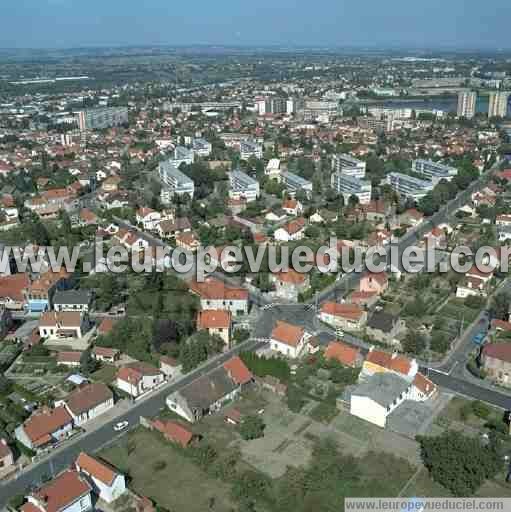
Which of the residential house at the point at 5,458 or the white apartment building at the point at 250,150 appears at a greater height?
the white apartment building at the point at 250,150

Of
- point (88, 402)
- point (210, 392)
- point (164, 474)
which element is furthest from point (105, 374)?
point (164, 474)

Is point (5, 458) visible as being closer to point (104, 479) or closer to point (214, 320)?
point (104, 479)

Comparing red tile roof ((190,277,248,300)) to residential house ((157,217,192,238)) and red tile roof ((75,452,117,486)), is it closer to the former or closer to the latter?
residential house ((157,217,192,238))

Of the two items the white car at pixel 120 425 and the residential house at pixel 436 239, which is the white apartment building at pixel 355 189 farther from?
the white car at pixel 120 425

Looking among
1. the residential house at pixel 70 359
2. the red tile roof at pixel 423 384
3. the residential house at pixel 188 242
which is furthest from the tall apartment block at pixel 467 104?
the residential house at pixel 70 359

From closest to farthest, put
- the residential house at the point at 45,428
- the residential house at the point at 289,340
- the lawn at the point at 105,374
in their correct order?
the residential house at the point at 45,428
the lawn at the point at 105,374
the residential house at the point at 289,340

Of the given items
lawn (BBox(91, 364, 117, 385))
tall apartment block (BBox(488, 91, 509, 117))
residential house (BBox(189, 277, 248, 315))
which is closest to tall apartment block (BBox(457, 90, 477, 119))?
tall apartment block (BBox(488, 91, 509, 117))
